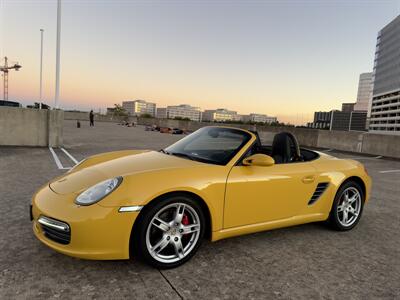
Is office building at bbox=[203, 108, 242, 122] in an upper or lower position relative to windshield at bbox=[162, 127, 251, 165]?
upper

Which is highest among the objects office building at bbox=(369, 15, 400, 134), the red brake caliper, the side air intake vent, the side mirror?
office building at bbox=(369, 15, 400, 134)

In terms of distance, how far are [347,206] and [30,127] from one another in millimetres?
11361

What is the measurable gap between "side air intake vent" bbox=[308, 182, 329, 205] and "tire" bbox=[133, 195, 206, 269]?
1543mm

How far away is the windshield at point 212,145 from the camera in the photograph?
10.9 feet

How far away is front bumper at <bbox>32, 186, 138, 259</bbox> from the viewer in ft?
8.02

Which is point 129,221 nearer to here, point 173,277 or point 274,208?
point 173,277

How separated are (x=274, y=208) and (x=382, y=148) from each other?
572 inches

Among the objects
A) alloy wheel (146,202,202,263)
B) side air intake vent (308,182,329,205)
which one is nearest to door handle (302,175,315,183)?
side air intake vent (308,182,329,205)

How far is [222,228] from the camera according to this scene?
299 centimetres

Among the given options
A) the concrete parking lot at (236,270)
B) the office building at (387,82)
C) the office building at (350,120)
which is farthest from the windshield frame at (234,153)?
the office building at (350,120)

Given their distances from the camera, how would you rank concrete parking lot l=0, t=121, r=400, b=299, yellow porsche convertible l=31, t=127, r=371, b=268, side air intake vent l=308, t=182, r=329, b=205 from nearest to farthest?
concrete parking lot l=0, t=121, r=400, b=299 → yellow porsche convertible l=31, t=127, r=371, b=268 → side air intake vent l=308, t=182, r=329, b=205

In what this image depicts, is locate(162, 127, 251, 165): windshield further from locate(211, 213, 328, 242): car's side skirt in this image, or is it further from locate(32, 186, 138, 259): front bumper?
locate(32, 186, 138, 259): front bumper

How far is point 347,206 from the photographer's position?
161 inches

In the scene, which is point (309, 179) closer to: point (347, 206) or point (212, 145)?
point (347, 206)
